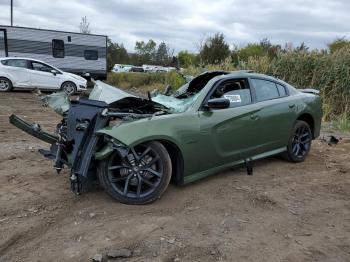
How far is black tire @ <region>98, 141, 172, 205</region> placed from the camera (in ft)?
16.9

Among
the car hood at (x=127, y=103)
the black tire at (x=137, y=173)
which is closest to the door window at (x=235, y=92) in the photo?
the car hood at (x=127, y=103)

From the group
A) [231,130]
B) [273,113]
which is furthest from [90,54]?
[231,130]

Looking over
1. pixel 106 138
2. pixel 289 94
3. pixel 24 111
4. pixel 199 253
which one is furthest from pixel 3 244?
pixel 24 111

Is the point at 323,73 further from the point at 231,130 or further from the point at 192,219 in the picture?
the point at 192,219

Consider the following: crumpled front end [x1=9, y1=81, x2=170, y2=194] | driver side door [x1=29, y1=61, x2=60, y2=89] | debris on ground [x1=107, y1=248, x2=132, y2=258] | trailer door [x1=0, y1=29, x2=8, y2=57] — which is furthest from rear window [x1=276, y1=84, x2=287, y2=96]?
trailer door [x1=0, y1=29, x2=8, y2=57]

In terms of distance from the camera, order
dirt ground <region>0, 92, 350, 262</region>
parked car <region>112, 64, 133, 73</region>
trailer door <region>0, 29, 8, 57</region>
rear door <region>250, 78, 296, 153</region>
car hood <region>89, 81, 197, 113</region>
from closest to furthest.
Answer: dirt ground <region>0, 92, 350, 262</region>, car hood <region>89, 81, 197, 113</region>, rear door <region>250, 78, 296, 153</region>, trailer door <region>0, 29, 8, 57</region>, parked car <region>112, 64, 133, 73</region>

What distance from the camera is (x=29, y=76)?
64.1ft

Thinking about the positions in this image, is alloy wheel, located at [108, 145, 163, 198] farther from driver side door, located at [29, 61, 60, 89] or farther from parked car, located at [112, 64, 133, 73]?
parked car, located at [112, 64, 133, 73]

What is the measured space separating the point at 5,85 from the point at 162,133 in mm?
15999

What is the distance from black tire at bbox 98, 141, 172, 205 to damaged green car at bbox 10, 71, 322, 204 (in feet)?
0.04

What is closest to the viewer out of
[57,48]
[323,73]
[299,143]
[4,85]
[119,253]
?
[119,253]

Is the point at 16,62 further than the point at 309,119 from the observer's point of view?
Yes

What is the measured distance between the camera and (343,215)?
5.17m

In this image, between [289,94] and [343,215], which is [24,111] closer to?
[289,94]
